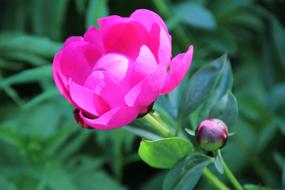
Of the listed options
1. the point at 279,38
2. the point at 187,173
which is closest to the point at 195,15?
the point at 279,38

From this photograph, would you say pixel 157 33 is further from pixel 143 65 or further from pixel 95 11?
pixel 95 11

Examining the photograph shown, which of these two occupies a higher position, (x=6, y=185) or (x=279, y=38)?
(x=279, y=38)

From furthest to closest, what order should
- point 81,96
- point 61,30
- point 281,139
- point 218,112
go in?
point 61,30 → point 281,139 → point 218,112 → point 81,96

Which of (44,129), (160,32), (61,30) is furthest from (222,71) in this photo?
(61,30)

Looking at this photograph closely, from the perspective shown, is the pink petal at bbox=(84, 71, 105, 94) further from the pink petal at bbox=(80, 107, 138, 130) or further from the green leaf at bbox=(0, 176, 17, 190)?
the green leaf at bbox=(0, 176, 17, 190)

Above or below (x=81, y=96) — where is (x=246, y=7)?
below

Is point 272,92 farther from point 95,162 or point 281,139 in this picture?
point 95,162
